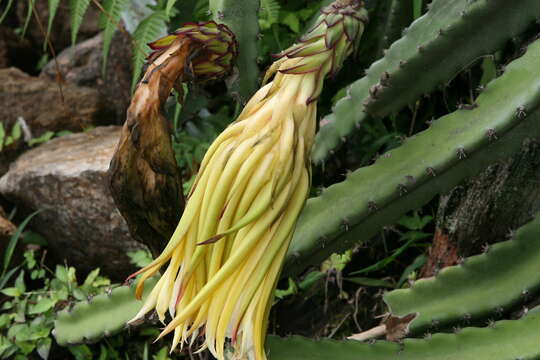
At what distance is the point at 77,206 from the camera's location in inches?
75.3

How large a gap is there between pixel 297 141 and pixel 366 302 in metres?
0.84

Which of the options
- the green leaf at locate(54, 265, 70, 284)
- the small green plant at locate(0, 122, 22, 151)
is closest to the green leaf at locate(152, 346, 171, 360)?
the green leaf at locate(54, 265, 70, 284)

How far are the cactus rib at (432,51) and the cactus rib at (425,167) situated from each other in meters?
0.10

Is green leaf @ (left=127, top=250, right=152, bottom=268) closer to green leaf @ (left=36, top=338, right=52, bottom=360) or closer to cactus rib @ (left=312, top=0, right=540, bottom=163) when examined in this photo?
green leaf @ (left=36, top=338, right=52, bottom=360)

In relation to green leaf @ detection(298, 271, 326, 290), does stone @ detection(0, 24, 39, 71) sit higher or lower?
higher

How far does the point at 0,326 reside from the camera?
5.16ft

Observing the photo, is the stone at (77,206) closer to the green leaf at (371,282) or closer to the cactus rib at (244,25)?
the green leaf at (371,282)

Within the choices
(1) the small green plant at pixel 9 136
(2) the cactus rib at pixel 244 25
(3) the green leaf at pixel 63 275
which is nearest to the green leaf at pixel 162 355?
(3) the green leaf at pixel 63 275

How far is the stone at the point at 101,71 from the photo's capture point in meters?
2.42

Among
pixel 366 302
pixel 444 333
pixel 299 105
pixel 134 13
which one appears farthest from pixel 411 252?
pixel 134 13

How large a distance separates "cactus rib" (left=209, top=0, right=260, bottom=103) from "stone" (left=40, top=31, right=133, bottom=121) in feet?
4.47

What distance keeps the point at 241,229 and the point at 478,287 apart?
0.55 metres

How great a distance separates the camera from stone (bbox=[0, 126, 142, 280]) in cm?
187

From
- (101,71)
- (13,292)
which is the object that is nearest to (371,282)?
(13,292)
